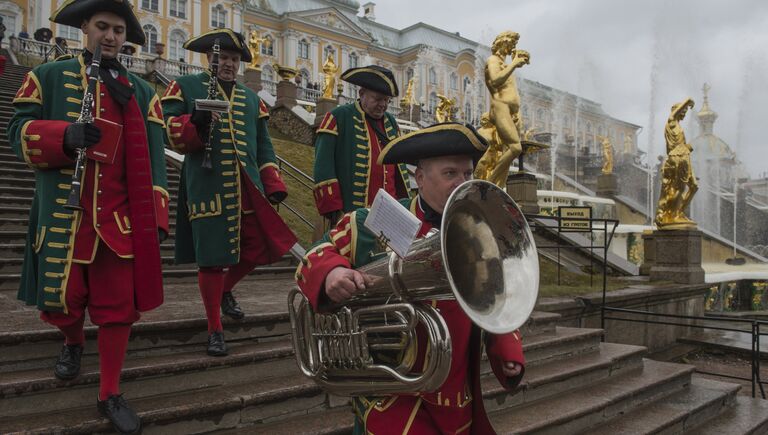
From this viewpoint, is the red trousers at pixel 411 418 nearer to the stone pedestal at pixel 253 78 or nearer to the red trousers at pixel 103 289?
the red trousers at pixel 103 289

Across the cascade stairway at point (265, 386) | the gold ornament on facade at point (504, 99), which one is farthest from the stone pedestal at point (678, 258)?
the cascade stairway at point (265, 386)

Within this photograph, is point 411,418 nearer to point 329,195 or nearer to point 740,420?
point 329,195

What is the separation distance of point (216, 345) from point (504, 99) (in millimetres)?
8201

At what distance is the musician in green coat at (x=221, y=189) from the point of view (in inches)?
156

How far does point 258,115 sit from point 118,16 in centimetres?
152

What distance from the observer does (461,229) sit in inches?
82.0

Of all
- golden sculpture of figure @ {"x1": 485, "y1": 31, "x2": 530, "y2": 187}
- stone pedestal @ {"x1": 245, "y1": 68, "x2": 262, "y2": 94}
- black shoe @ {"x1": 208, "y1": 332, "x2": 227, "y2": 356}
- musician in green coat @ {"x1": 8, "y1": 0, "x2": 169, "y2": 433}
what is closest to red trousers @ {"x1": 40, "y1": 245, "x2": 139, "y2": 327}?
musician in green coat @ {"x1": 8, "y1": 0, "x2": 169, "y2": 433}

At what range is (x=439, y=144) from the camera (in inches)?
91.7

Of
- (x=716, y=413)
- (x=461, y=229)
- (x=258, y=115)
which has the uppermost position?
(x=258, y=115)

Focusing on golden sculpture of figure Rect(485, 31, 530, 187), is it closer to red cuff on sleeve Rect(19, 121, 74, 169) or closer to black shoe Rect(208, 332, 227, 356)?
black shoe Rect(208, 332, 227, 356)

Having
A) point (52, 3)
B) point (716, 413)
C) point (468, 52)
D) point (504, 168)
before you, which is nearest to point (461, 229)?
point (716, 413)

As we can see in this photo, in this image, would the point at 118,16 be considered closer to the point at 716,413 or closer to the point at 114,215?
the point at 114,215

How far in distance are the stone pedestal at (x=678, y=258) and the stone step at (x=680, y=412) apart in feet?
15.7

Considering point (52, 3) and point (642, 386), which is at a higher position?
point (52, 3)
